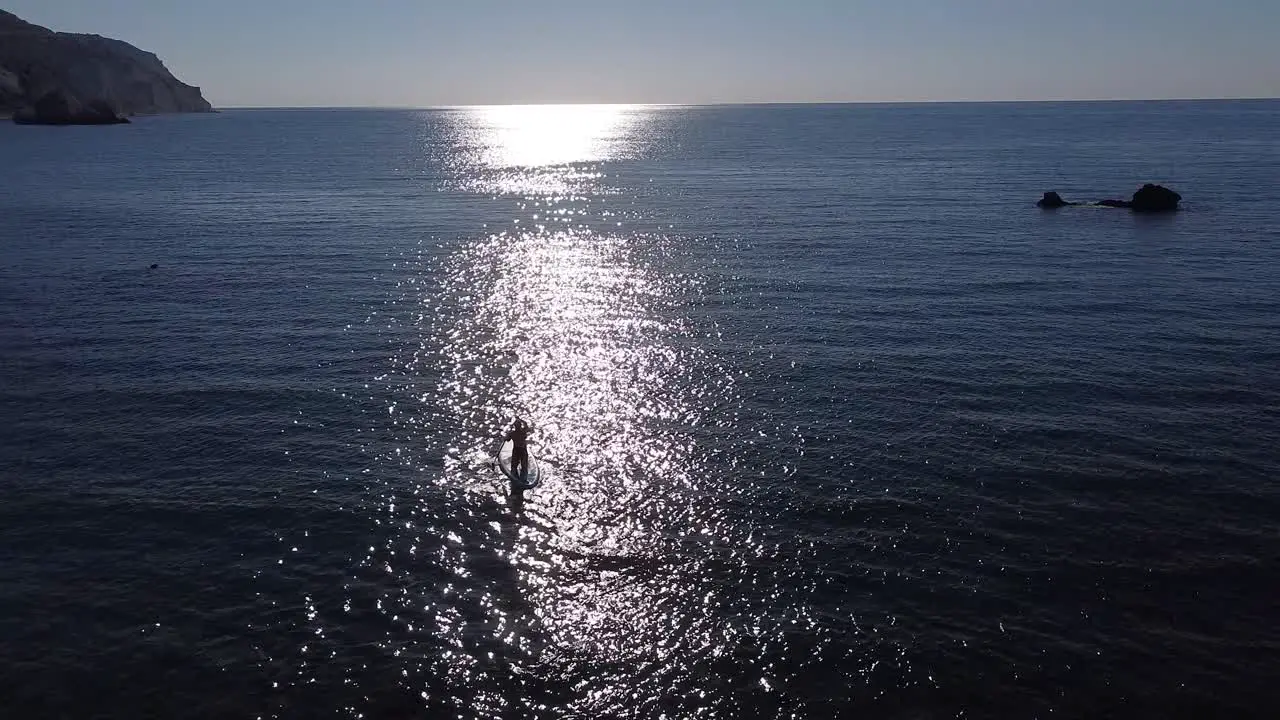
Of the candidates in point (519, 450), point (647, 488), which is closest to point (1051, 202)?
point (647, 488)

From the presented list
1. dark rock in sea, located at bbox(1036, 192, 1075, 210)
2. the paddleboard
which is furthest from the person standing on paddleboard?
dark rock in sea, located at bbox(1036, 192, 1075, 210)

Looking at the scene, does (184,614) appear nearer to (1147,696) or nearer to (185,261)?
(1147,696)

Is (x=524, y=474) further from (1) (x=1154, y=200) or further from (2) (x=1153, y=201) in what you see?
(1) (x=1154, y=200)

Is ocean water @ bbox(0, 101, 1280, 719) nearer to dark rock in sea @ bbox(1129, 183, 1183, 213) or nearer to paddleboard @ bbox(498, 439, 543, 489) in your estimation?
paddleboard @ bbox(498, 439, 543, 489)

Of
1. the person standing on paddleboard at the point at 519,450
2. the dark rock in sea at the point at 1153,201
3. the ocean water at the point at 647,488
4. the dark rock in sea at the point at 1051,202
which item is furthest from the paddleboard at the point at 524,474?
the dark rock in sea at the point at 1153,201

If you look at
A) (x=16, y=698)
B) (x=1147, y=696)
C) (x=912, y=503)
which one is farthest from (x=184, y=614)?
(x=1147, y=696)
